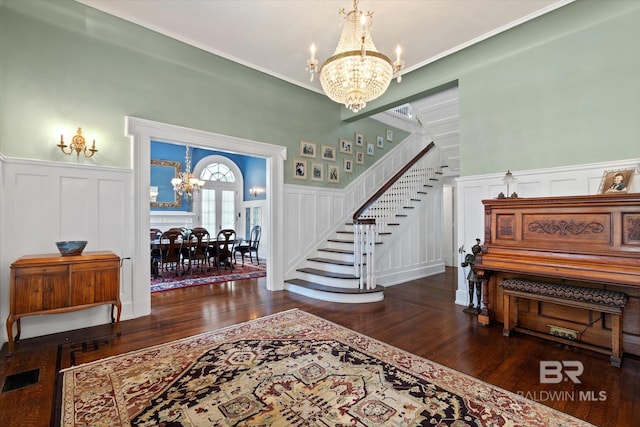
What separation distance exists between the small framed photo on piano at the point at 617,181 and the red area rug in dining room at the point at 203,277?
18.6 feet

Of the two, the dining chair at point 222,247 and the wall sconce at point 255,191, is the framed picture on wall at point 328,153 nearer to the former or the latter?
the dining chair at point 222,247

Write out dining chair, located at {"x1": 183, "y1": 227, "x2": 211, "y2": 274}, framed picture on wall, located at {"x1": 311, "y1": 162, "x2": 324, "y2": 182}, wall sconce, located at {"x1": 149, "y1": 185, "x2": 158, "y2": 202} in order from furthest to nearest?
1. wall sconce, located at {"x1": 149, "y1": 185, "x2": 158, "y2": 202}
2. dining chair, located at {"x1": 183, "y1": 227, "x2": 211, "y2": 274}
3. framed picture on wall, located at {"x1": 311, "y1": 162, "x2": 324, "y2": 182}

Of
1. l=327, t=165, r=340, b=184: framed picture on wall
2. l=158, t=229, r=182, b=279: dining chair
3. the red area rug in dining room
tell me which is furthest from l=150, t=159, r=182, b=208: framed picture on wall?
l=327, t=165, r=340, b=184: framed picture on wall

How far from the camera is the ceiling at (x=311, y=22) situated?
3241 mm

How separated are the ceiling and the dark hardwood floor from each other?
3.67 m

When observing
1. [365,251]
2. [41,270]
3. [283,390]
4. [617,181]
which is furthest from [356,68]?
[41,270]

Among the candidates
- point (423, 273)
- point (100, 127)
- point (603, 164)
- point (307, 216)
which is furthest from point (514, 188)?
point (100, 127)

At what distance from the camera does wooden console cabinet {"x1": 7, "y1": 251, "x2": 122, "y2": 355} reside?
276cm

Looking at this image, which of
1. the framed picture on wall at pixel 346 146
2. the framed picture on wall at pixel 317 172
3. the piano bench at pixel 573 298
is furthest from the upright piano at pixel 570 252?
the framed picture on wall at pixel 346 146

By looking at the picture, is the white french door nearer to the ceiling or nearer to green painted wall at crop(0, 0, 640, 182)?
green painted wall at crop(0, 0, 640, 182)

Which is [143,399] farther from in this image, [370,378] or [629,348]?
[629,348]

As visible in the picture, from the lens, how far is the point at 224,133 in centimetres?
460

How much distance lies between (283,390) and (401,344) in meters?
1.38

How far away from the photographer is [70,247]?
122 inches
